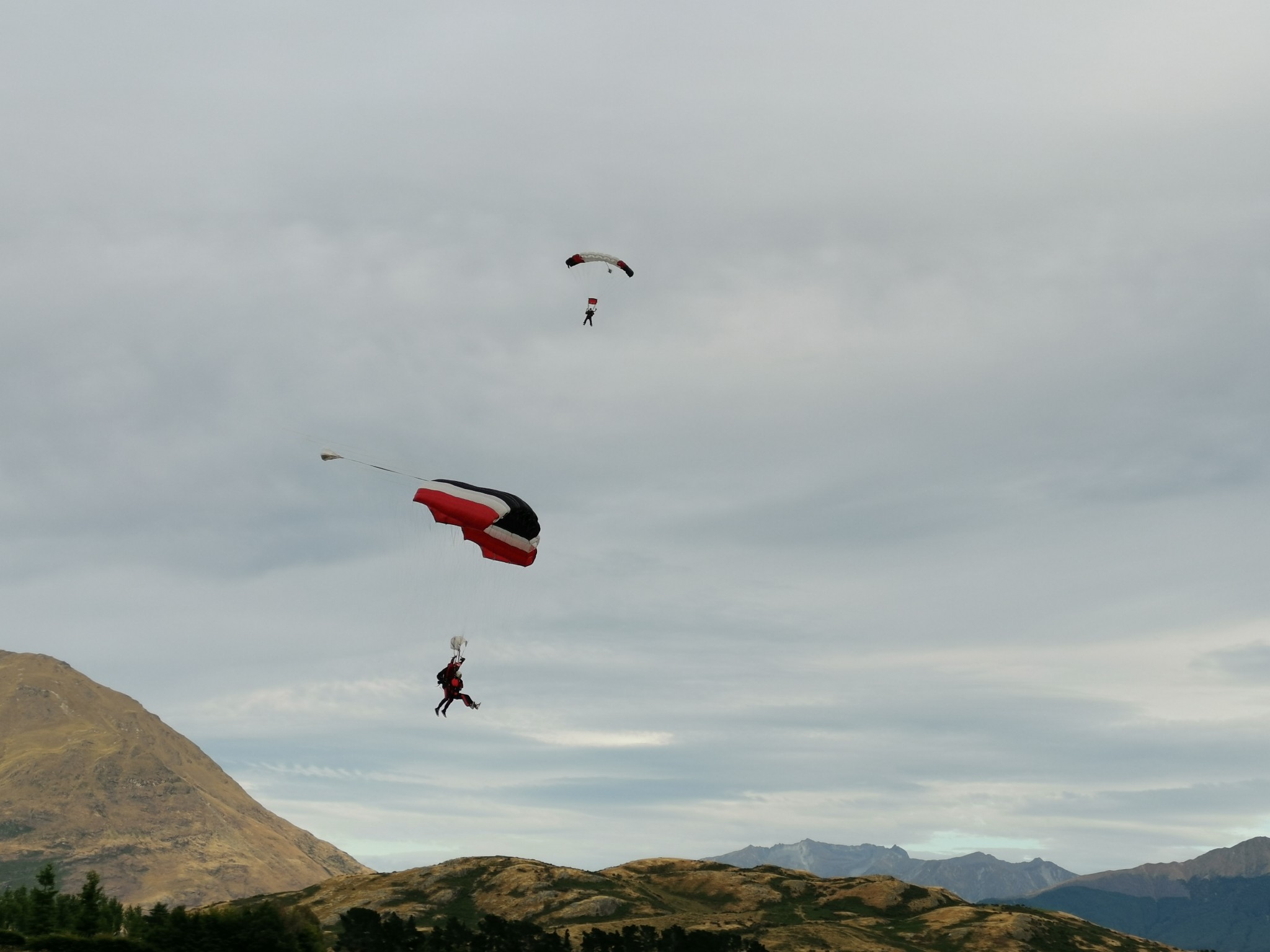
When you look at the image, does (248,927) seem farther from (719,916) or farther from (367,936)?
(719,916)

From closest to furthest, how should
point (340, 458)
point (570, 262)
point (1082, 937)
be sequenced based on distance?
point (340, 458) → point (570, 262) → point (1082, 937)

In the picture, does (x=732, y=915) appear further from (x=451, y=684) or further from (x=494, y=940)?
(x=451, y=684)

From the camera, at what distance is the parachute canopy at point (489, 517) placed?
72.8 meters

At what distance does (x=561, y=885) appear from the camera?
194 meters

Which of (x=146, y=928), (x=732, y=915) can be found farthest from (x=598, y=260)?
(x=732, y=915)

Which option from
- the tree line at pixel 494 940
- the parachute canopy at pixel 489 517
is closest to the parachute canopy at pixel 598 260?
the parachute canopy at pixel 489 517

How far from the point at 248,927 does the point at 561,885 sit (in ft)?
315

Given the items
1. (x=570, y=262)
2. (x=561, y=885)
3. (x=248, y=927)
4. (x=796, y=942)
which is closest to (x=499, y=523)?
(x=570, y=262)

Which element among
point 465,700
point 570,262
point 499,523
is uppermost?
point 570,262

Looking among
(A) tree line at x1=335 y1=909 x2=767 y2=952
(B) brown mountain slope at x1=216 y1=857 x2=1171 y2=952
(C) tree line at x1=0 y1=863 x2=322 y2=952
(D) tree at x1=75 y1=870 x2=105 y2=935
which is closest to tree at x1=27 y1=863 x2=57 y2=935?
(C) tree line at x1=0 y1=863 x2=322 y2=952

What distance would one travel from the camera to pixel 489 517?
73.0 m

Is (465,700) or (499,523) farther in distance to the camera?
(499,523)

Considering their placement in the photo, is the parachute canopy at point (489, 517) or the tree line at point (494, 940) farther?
the tree line at point (494, 940)

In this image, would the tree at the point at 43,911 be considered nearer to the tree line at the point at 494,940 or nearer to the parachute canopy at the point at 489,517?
the tree line at the point at 494,940
